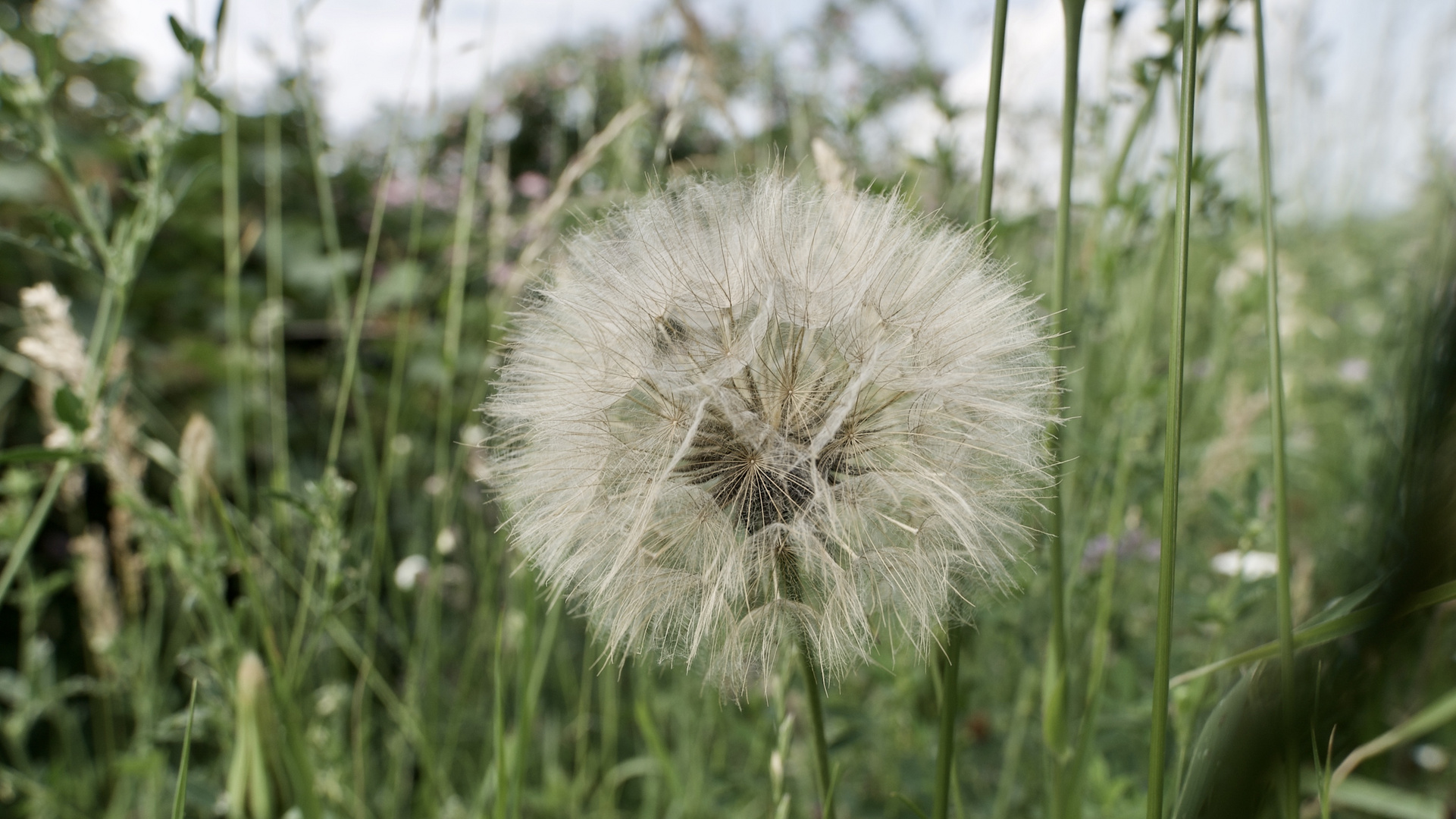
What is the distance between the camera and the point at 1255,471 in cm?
138

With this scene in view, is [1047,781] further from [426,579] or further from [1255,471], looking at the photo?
[426,579]

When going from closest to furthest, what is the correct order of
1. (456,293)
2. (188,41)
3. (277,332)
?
1. (188,41)
2. (456,293)
3. (277,332)

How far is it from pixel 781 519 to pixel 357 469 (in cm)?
261

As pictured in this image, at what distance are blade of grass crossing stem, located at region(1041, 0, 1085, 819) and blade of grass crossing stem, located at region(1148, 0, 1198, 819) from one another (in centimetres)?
10

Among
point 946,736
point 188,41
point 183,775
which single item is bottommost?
point 183,775

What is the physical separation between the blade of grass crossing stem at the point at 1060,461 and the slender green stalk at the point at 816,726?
0.28m

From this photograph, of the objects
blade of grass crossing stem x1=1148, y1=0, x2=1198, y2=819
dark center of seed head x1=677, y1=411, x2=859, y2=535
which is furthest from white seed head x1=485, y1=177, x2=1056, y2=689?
blade of grass crossing stem x1=1148, y1=0, x2=1198, y2=819

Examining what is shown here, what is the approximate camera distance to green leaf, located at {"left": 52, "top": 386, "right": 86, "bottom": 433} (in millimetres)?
1063

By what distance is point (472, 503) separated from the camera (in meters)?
2.19

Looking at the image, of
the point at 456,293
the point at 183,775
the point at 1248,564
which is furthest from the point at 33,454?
the point at 1248,564

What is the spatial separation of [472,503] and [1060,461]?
1727 mm

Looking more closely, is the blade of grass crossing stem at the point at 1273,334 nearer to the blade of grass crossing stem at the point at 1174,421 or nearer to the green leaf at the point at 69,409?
the blade of grass crossing stem at the point at 1174,421

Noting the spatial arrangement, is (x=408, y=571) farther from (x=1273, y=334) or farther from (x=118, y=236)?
(x=1273, y=334)

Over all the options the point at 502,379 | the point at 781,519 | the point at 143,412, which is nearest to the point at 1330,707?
the point at 781,519
